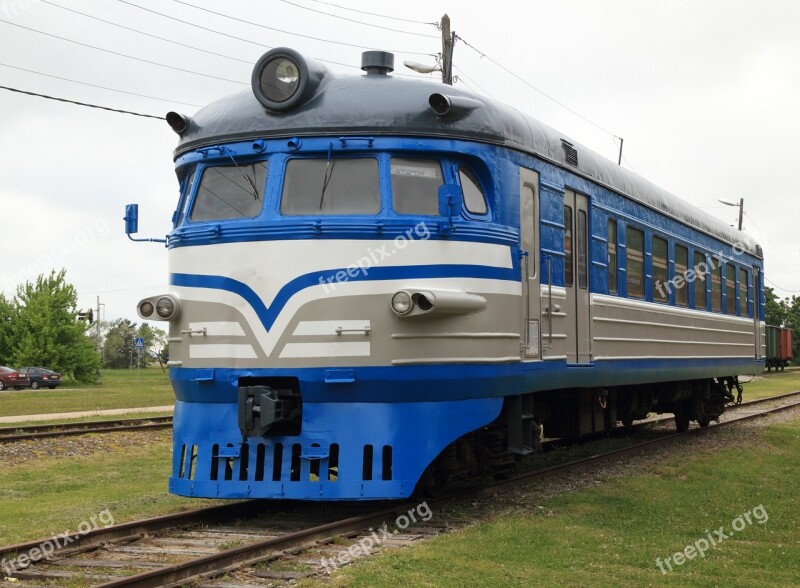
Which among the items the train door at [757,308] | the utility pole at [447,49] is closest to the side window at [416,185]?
the train door at [757,308]

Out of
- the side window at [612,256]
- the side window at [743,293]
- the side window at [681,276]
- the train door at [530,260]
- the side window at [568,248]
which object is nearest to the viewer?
the train door at [530,260]

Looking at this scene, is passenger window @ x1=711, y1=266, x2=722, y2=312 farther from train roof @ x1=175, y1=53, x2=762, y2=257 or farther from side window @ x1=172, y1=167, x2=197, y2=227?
side window @ x1=172, y1=167, x2=197, y2=227

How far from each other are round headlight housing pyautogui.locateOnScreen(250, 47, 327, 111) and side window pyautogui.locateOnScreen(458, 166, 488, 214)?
4.99 ft

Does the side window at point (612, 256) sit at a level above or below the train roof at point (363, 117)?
below

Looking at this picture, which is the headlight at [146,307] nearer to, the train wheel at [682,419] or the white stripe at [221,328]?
the white stripe at [221,328]

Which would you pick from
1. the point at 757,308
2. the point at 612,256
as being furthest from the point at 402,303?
the point at 757,308

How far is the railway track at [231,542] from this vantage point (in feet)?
21.5

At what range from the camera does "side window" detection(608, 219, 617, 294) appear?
1222 cm

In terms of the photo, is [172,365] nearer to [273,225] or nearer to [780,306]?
[273,225]

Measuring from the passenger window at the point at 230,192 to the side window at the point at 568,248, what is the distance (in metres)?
3.56

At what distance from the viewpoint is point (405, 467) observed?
8.26 metres

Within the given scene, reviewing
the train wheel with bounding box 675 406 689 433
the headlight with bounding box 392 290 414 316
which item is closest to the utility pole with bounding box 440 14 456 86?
the train wheel with bounding box 675 406 689 433

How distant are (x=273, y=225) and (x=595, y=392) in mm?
5563

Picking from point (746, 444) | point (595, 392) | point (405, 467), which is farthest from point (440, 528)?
point (746, 444)
